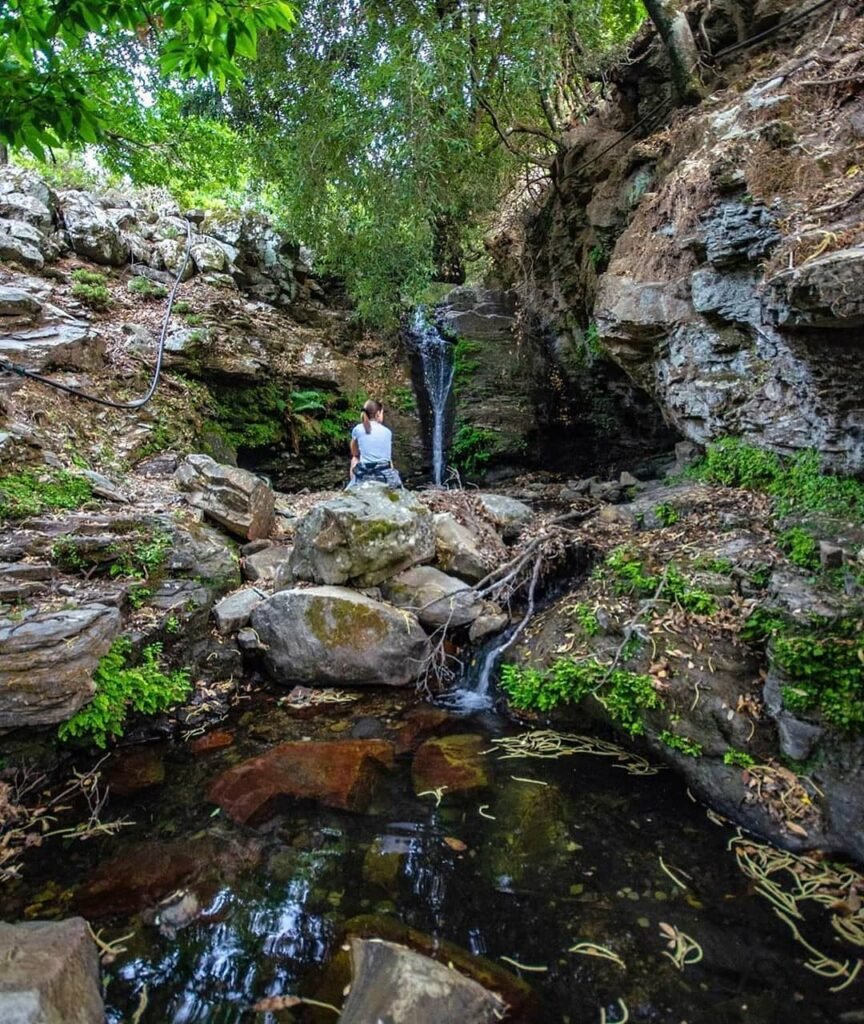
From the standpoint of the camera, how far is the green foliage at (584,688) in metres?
3.75

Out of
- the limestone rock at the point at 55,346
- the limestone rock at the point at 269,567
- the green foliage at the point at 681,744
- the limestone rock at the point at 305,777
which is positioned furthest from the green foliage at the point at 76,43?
the limestone rock at the point at 55,346

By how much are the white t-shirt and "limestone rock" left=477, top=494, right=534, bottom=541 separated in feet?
4.80

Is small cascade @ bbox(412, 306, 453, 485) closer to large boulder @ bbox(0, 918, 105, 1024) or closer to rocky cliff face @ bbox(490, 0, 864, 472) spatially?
rocky cliff face @ bbox(490, 0, 864, 472)

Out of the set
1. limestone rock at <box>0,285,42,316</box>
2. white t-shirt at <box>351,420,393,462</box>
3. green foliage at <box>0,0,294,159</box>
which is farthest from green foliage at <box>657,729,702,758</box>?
limestone rock at <box>0,285,42,316</box>

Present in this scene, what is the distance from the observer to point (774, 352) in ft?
17.3

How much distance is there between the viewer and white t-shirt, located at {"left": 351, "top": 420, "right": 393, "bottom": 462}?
7.20 metres

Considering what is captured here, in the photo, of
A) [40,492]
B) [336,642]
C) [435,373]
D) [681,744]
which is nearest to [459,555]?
[336,642]

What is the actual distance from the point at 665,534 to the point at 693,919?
3.20 metres

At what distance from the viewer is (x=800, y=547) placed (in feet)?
13.0

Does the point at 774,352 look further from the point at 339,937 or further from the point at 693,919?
the point at 339,937

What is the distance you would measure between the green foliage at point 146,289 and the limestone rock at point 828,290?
8948 millimetres

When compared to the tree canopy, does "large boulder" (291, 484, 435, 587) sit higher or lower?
lower

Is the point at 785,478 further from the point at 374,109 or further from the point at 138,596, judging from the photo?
the point at 374,109

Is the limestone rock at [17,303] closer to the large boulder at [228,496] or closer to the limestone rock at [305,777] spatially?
the large boulder at [228,496]
